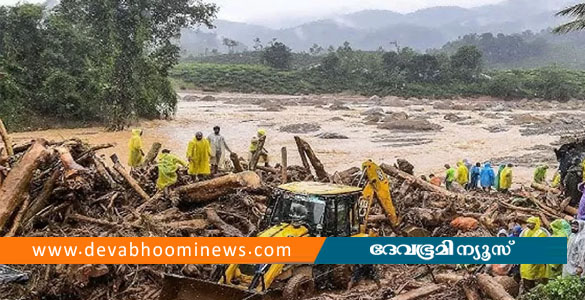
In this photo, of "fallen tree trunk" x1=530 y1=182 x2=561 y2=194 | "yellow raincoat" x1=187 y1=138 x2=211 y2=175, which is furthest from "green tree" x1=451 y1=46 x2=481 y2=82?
"yellow raincoat" x1=187 y1=138 x2=211 y2=175

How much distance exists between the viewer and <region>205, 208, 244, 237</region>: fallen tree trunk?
10.3 meters

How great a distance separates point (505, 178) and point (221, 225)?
10.5m

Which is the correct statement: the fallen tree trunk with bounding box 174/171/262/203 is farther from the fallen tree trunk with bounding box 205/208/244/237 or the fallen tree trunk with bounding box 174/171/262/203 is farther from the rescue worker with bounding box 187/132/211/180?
the rescue worker with bounding box 187/132/211/180

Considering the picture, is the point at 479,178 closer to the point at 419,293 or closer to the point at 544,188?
the point at 544,188

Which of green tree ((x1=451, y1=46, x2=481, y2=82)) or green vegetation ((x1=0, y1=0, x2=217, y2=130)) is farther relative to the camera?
green tree ((x1=451, y1=46, x2=481, y2=82))

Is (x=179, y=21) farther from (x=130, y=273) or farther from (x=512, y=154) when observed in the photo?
(x=130, y=273)

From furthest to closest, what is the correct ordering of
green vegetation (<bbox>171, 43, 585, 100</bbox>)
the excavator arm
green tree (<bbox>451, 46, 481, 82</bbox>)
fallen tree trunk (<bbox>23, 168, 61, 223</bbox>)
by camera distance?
green tree (<bbox>451, 46, 481, 82</bbox>) → green vegetation (<bbox>171, 43, 585, 100</bbox>) → the excavator arm → fallen tree trunk (<bbox>23, 168, 61, 223</bbox>)

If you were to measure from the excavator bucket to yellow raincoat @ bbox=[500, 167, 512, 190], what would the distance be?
38.9ft

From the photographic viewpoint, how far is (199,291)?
768cm

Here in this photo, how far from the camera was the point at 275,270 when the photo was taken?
8.08 meters

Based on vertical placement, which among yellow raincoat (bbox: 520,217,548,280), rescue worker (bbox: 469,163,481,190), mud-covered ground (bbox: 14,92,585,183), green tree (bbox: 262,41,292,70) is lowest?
mud-covered ground (bbox: 14,92,585,183)

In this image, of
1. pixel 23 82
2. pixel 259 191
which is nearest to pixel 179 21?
pixel 23 82

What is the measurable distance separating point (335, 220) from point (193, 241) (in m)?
2.45

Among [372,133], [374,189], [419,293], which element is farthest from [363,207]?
[372,133]
